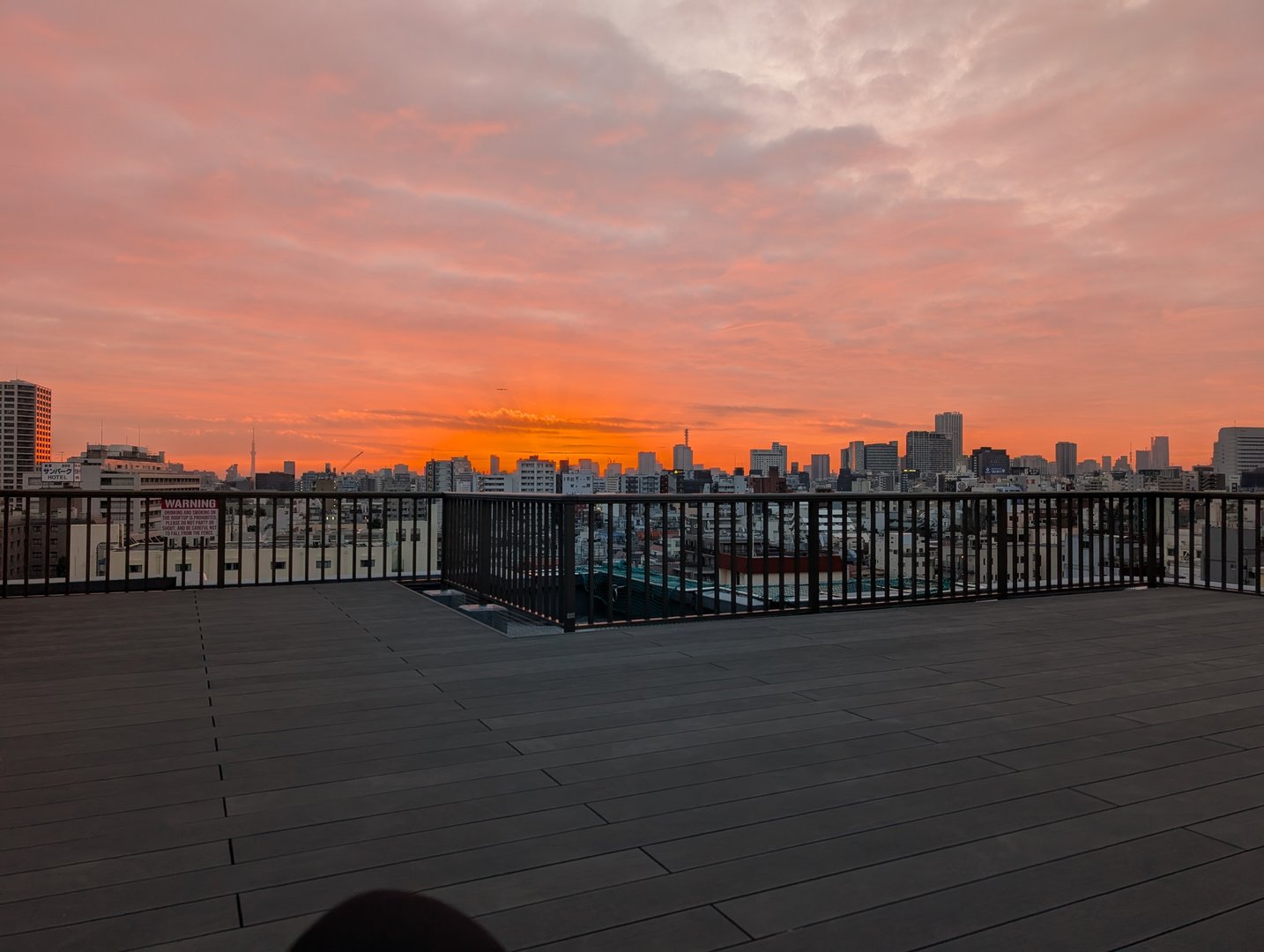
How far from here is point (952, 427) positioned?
19047mm

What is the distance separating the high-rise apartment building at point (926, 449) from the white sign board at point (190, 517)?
11620 millimetres

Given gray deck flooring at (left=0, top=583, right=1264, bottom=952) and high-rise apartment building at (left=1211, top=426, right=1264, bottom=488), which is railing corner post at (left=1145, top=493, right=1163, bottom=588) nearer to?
gray deck flooring at (left=0, top=583, right=1264, bottom=952)

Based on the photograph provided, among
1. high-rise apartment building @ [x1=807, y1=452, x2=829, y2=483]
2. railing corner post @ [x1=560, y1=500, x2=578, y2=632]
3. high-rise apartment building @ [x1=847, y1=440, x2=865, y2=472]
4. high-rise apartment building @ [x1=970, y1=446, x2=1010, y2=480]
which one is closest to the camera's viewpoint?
railing corner post @ [x1=560, y1=500, x2=578, y2=632]

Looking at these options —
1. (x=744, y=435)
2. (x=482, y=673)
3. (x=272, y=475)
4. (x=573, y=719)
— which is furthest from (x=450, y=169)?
(x=744, y=435)

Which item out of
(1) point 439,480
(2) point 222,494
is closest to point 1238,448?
(1) point 439,480

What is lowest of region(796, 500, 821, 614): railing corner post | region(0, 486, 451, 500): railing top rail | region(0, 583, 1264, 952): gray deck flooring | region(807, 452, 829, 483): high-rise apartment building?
region(0, 583, 1264, 952): gray deck flooring

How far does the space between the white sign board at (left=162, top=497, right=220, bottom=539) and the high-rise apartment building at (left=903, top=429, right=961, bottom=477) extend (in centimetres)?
1162

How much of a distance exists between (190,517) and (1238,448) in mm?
13753

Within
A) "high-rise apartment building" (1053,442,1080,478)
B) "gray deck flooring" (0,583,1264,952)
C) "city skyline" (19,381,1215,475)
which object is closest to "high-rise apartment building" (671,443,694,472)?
"city skyline" (19,381,1215,475)

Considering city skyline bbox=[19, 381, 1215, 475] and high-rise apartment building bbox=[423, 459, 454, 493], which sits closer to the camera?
high-rise apartment building bbox=[423, 459, 454, 493]

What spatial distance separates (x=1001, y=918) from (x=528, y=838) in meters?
0.98

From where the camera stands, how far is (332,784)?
6.89 feet

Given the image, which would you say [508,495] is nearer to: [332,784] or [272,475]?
[332,784]

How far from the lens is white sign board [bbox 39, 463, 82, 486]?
631cm
